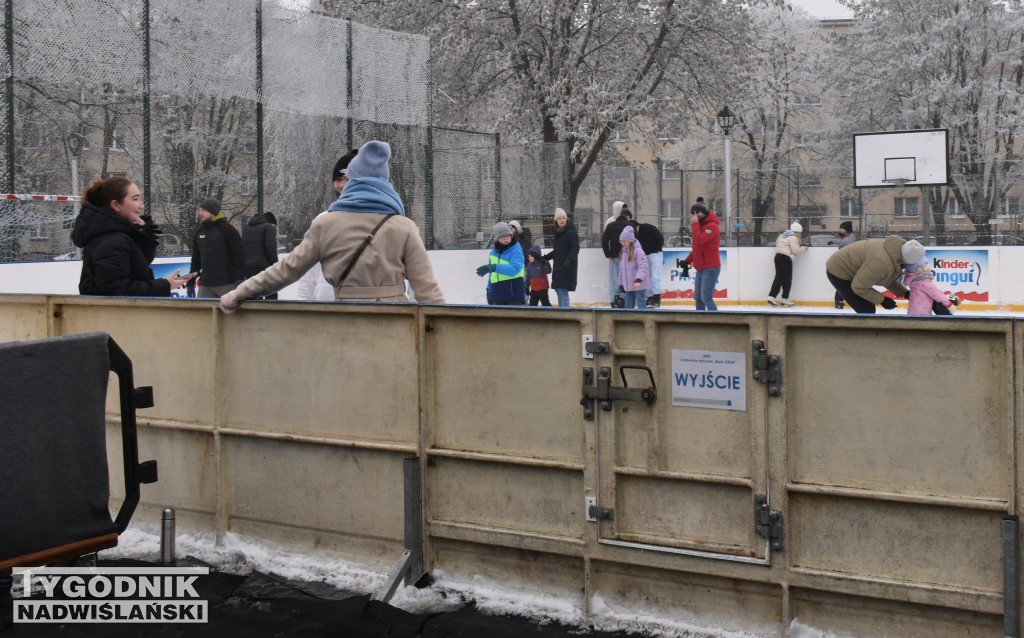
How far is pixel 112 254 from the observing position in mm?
6293

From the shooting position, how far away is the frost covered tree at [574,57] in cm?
2886

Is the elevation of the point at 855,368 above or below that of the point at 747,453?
above

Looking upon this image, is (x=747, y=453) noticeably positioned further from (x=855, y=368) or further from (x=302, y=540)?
(x=302, y=540)

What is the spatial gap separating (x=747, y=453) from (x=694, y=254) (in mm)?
12095

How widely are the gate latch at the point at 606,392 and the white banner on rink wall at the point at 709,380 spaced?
0.36 ft

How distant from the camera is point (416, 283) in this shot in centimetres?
571

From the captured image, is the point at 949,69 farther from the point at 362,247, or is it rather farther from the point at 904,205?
the point at 362,247

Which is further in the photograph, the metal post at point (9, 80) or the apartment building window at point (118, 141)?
the apartment building window at point (118, 141)

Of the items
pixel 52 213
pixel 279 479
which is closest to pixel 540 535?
pixel 279 479

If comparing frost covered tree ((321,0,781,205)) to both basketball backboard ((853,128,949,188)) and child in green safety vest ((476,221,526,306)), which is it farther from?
child in green safety vest ((476,221,526,306))

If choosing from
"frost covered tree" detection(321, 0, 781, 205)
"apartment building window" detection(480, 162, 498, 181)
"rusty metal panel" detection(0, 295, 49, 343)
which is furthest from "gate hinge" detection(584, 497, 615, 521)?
"frost covered tree" detection(321, 0, 781, 205)

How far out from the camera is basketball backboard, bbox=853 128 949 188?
933 inches

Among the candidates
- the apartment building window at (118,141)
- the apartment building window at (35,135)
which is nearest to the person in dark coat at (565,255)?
the apartment building window at (118,141)

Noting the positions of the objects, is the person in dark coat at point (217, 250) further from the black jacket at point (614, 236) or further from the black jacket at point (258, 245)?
the black jacket at point (614, 236)
